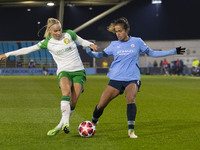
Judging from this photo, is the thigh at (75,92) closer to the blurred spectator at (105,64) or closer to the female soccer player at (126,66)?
the female soccer player at (126,66)

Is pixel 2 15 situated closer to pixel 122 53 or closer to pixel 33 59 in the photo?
pixel 33 59

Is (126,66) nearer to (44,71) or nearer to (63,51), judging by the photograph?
(63,51)

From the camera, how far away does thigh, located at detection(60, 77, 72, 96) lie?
283 inches

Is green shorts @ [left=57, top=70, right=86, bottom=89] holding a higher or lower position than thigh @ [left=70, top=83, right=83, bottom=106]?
higher

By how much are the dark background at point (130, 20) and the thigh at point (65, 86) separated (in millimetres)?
51754

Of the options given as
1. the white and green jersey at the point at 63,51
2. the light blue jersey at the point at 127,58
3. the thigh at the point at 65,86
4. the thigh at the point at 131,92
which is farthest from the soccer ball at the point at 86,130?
the white and green jersey at the point at 63,51

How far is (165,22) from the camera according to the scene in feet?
192

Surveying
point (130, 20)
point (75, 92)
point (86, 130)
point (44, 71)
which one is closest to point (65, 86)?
point (75, 92)

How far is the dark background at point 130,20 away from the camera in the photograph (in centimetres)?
5803

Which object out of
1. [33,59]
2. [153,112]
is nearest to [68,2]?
[33,59]

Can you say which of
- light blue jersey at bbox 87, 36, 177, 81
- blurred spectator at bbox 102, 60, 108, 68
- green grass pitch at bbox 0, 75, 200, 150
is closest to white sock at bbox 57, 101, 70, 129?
green grass pitch at bbox 0, 75, 200, 150

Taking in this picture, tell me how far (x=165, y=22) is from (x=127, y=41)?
173 ft

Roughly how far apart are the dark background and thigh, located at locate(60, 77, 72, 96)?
51754 millimetres

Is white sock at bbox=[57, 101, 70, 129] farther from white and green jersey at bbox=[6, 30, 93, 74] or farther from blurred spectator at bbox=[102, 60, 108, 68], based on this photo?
blurred spectator at bbox=[102, 60, 108, 68]
